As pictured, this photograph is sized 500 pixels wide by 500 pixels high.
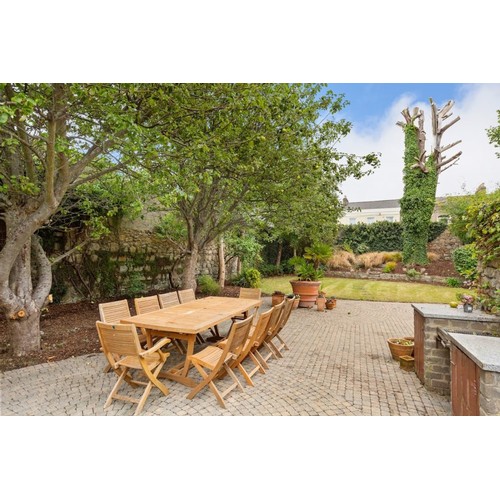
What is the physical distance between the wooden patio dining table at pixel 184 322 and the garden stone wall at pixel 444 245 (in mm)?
15778

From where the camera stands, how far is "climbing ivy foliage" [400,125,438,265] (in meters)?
15.8

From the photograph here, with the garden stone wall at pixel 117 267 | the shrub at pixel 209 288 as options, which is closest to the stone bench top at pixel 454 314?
the shrub at pixel 209 288

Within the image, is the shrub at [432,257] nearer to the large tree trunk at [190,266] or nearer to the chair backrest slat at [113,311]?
the large tree trunk at [190,266]

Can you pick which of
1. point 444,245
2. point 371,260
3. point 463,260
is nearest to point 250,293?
point 463,260

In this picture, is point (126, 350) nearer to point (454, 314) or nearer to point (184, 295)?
point (184, 295)

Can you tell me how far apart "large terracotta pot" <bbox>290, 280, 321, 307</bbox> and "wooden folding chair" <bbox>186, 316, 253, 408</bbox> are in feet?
19.5

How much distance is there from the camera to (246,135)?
5605 mm

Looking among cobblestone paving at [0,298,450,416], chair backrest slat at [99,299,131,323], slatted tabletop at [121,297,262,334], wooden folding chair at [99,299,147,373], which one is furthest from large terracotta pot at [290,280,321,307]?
chair backrest slat at [99,299,131,323]

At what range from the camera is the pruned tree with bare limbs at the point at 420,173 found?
15617 millimetres

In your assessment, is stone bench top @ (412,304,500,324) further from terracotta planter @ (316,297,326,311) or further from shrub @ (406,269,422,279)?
shrub @ (406,269,422,279)

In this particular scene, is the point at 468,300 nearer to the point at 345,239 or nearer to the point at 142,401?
the point at 142,401

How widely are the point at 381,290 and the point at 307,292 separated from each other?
15.8 feet
